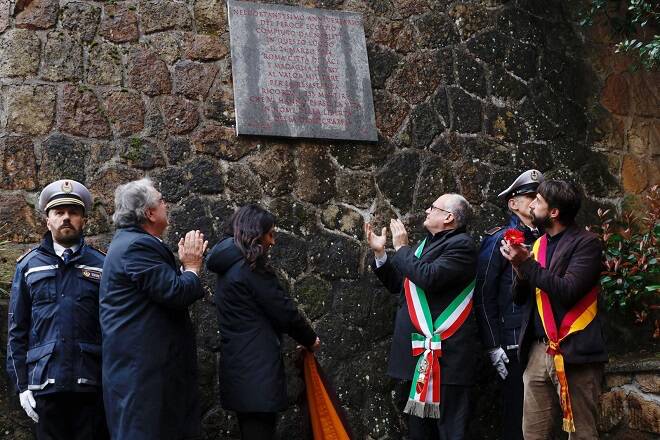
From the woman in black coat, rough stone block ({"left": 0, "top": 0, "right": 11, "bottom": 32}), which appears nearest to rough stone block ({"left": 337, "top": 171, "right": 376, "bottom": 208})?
the woman in black coat

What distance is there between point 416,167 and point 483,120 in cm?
71

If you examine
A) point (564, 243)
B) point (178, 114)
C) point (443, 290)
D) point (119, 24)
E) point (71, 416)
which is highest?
point (119, 24)

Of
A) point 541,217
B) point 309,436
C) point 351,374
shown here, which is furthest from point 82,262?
point 541,217

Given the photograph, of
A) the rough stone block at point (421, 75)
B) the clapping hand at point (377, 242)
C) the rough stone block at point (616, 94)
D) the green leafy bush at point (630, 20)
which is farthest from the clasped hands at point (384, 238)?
the rough stone block at point (616, 94)

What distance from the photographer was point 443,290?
514 cm

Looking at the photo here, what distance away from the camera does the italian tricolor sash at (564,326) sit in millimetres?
4406

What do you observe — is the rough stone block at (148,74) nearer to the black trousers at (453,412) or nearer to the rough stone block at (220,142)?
the rough stone block at (220,142)

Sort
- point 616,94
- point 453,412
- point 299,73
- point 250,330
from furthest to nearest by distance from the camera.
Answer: point 616,94 < point 299,73 < point 453,412 < point 250,330

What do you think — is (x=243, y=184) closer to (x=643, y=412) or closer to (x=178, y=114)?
(x=178, y=114)

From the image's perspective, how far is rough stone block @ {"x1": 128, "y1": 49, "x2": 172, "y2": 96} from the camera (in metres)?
5.70

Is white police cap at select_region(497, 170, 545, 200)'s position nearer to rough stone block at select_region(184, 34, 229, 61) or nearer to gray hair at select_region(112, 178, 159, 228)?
rough stone block at select_region(184, 34, 229, 61)

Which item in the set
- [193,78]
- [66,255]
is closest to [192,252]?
[66,255]

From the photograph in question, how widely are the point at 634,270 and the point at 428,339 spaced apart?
68.1 inches

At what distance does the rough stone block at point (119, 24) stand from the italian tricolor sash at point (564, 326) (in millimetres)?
3085
